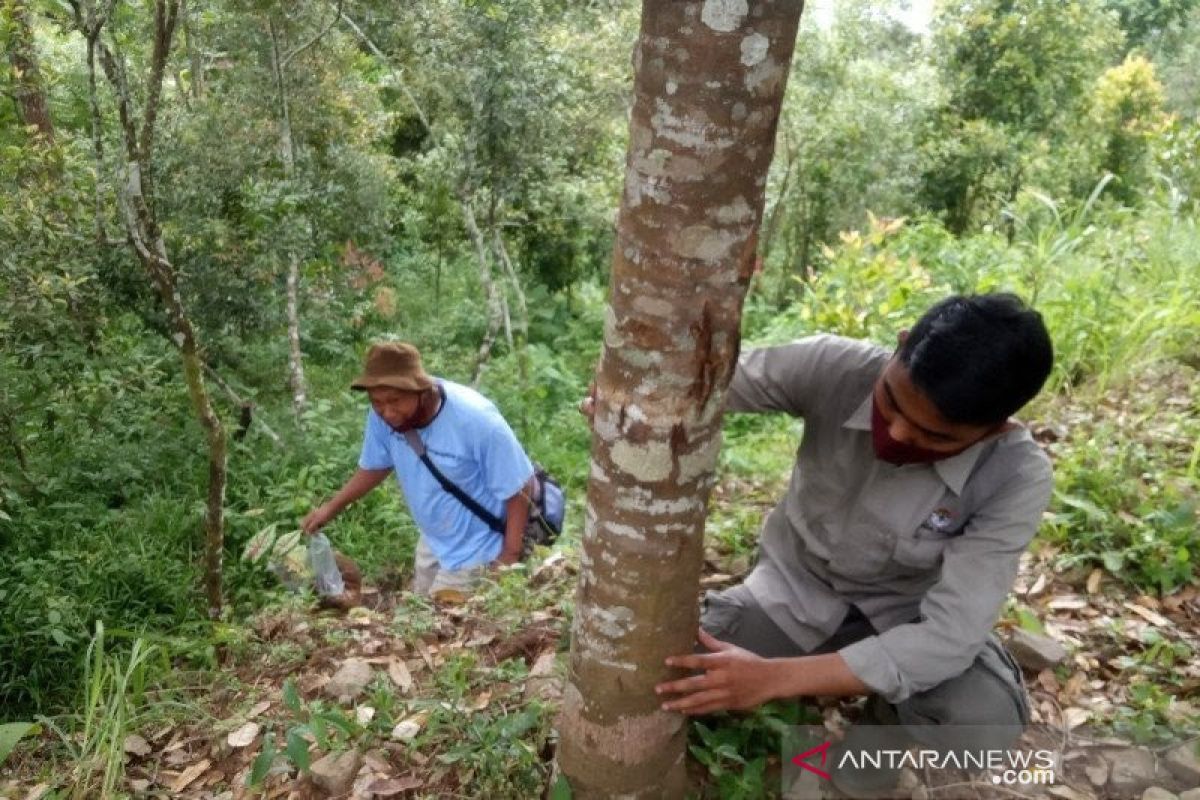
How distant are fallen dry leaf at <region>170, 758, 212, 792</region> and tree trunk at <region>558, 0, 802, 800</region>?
48.7 inches

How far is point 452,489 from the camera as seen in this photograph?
394 cm

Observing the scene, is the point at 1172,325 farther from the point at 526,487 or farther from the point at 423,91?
the point at 423,91

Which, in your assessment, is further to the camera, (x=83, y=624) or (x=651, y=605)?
(x=83, y=624)

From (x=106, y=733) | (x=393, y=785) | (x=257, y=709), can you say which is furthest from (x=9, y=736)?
(x=393, y=785)

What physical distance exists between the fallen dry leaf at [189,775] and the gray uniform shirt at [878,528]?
178cm

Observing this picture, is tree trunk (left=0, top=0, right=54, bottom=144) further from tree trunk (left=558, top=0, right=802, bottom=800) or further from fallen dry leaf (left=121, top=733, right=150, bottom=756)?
tree trunk (left=558, top=0, right=802, bottom=800)

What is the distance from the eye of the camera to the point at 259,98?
7.73 m

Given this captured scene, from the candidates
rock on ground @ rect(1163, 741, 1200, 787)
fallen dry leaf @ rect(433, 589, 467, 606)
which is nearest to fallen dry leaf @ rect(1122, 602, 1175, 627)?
rock on ground @ rect(1163, 741, 1200, 787)

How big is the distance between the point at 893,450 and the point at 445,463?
2.23 m

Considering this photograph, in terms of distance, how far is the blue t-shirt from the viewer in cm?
386

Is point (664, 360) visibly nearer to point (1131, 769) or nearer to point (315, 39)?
point (1131, 769)

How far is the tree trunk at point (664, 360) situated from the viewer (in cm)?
150

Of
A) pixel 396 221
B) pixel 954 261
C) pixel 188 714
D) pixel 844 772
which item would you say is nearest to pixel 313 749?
pixel 188 714

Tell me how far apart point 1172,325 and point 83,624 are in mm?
5984
